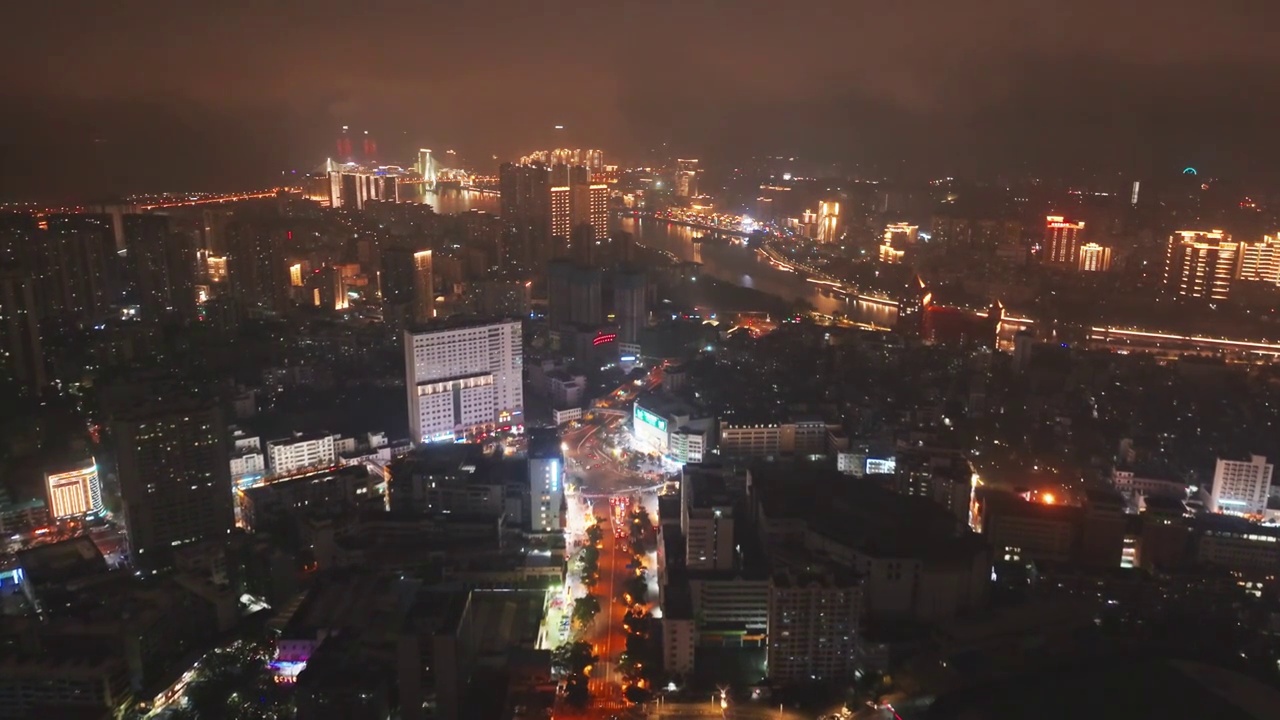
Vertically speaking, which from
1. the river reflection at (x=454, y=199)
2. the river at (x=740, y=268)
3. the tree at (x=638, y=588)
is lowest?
the tree at (x=638, y=588)

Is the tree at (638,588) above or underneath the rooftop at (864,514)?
underneath

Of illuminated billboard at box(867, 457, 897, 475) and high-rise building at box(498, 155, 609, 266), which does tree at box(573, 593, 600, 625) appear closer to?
illuminated billboard at box(867, 457, 897, 475)

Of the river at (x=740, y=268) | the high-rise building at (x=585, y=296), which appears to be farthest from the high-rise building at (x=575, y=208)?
the high-rise building at (x=585, y=296)

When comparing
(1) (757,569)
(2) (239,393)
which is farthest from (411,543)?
(2) (239,393)

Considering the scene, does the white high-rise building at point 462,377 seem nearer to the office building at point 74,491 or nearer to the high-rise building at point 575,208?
the office building at point 74,491

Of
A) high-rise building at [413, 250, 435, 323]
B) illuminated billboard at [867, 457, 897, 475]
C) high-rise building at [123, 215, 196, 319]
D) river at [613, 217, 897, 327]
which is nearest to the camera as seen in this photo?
illuminated billboard at [867, 457, 897, 475]

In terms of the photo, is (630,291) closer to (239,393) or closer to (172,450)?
(239,393)

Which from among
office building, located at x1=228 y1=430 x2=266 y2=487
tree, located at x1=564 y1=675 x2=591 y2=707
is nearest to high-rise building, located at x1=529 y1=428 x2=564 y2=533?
tree, located at x1=564 y1=675 x2=591 y2=707
